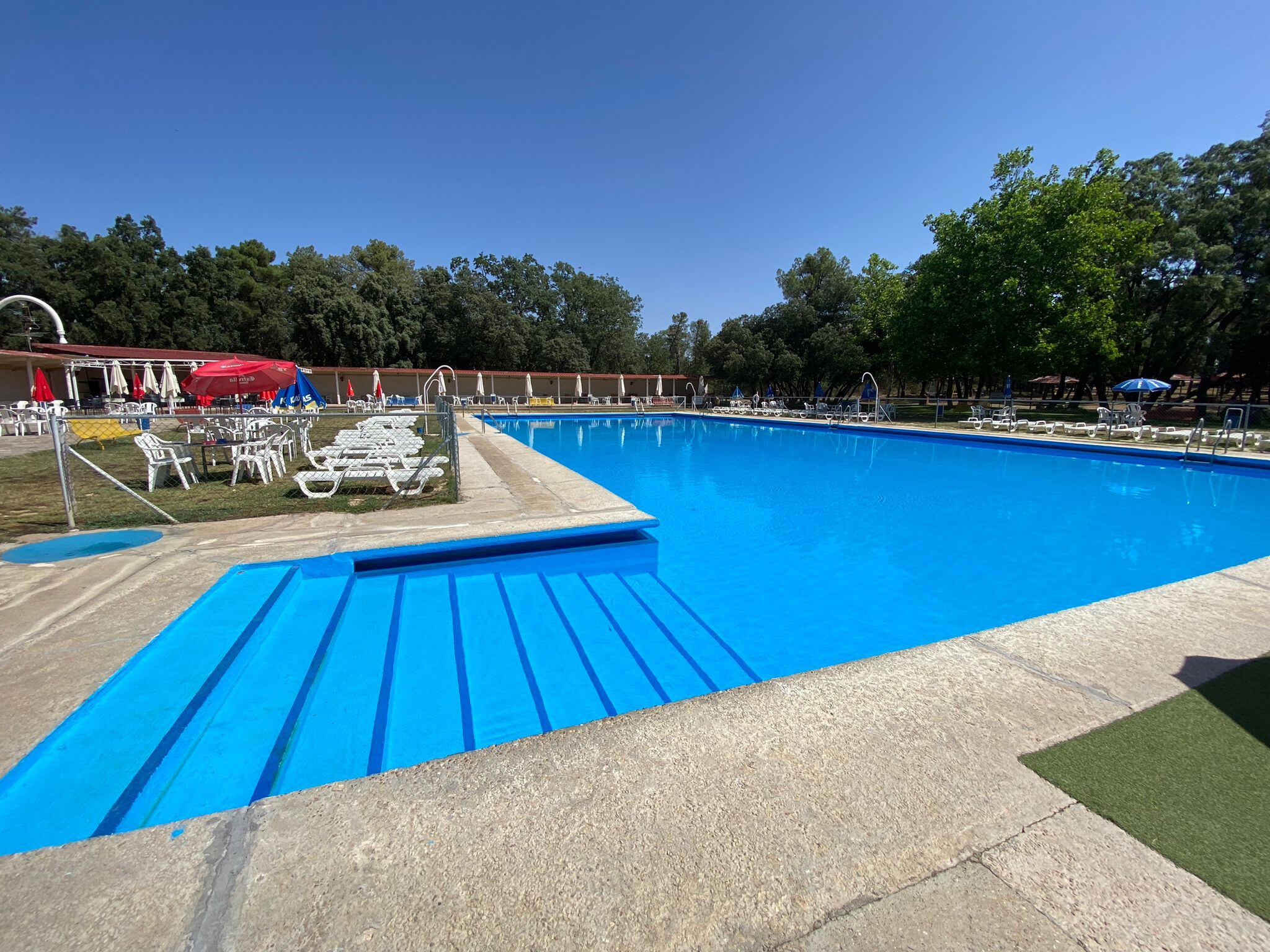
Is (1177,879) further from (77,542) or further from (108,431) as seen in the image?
(108,431)

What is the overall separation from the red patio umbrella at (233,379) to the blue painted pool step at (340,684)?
574 cm

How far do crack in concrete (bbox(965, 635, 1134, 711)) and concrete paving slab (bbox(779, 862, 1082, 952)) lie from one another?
1443 mm

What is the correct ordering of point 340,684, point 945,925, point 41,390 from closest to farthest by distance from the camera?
point 945,925, point 340,684, point 41,390

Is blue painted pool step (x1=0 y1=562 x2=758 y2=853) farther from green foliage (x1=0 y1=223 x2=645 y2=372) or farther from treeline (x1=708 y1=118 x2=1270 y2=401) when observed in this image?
green foliage (x1=0 y1=223 x2=645 y2=372)

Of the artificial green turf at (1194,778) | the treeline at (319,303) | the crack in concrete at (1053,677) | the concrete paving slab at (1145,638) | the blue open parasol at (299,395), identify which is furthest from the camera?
the treeline at (319,303)

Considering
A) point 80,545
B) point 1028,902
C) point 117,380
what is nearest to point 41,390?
point 117,380

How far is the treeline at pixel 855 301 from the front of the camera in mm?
22578

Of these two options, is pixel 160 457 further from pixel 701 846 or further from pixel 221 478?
pixel 701 846

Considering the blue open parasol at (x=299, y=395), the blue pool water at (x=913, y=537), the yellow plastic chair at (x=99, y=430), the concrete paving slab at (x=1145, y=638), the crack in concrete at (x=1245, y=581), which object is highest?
the blue open parasol at (x=299, y=395)

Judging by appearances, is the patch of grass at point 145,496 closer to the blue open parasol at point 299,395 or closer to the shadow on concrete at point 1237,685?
the blue open parasol at point 299,395

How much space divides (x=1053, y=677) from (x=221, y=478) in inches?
422

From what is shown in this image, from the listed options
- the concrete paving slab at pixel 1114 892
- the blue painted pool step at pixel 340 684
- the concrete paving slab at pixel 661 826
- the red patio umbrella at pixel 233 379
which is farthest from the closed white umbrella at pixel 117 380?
the concrete paving slab at pixel 1114 892

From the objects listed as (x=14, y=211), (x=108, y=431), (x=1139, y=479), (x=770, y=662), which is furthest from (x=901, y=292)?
(x=14, y=211)

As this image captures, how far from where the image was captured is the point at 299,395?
14.6 meters
